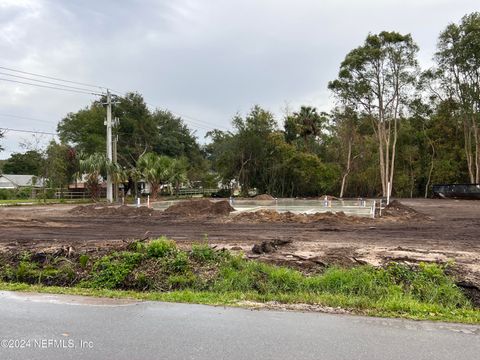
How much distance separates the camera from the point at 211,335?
15.1 ft

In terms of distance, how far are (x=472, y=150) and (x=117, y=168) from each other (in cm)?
4053

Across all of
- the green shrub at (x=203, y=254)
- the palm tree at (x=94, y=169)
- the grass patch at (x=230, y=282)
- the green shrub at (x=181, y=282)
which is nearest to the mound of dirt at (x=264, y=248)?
the grass patch at (x=230, y=282)

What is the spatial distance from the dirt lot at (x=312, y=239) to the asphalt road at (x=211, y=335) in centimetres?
287

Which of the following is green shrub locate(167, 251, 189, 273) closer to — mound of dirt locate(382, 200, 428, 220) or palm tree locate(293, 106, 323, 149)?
mound of dirt locate(382, 200, 428, 220)

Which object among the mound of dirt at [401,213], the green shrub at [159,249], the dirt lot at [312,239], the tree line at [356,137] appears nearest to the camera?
the green shrub at [159,249]

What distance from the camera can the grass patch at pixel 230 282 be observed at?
6008mm

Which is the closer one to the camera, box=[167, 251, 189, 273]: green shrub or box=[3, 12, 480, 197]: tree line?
box=[167, 251, 189, 273]: green shrub

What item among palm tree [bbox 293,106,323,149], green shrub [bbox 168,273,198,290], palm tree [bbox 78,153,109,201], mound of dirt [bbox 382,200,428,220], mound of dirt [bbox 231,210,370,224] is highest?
palm tree [bbox 293,106,323,149]

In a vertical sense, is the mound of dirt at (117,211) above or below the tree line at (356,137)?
below

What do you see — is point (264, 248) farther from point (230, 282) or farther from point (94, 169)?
point (94, 169)

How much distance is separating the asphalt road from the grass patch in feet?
2.00

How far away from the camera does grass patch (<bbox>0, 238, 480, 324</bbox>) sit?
6008 mm

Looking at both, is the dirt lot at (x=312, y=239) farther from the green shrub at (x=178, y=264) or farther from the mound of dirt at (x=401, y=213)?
the green shrub at (x=178, y=264)

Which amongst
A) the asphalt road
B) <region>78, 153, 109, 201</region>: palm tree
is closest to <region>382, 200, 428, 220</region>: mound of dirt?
the asphalt road
